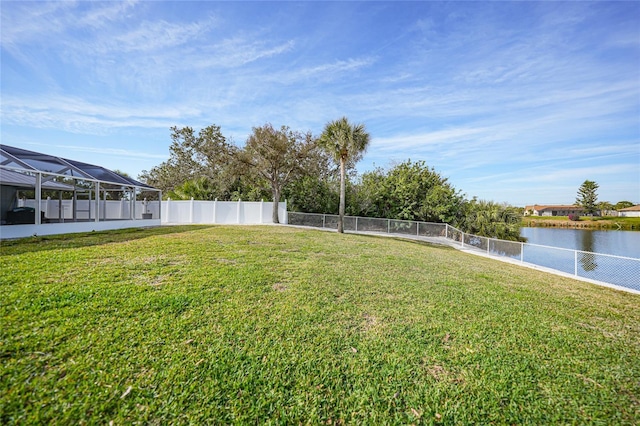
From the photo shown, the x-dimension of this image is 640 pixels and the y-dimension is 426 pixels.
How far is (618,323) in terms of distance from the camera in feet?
13.6

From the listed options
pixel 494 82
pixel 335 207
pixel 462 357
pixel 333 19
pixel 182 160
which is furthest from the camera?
pixel 182 160

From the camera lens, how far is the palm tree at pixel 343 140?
1534cm

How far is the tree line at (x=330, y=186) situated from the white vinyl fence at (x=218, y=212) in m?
1.01

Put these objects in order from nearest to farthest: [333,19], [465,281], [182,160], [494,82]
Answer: [465,281] → [333,19] → [494,82] → [182,160]

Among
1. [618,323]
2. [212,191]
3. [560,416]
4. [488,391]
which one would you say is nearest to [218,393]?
[488,391]

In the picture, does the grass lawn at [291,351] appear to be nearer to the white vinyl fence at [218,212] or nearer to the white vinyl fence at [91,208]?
the white vinyl fence at [218,212]

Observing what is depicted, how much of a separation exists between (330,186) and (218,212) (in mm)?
8559

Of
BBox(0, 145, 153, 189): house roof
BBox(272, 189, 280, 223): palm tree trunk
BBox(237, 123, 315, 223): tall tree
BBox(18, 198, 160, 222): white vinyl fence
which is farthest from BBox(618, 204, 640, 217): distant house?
BBox(0, 145, 153, 189): house roof

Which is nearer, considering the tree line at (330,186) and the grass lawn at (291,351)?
the grass lawn at (291,351)

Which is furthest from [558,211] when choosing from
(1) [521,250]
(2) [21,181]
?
(2) [21,181]

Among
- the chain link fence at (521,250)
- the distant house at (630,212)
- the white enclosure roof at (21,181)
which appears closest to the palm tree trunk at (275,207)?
the chain link fence at (521,250)

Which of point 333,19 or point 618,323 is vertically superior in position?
point 333,19

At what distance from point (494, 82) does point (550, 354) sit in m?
12.4

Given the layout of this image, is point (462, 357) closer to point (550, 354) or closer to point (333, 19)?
point (550, 354)
